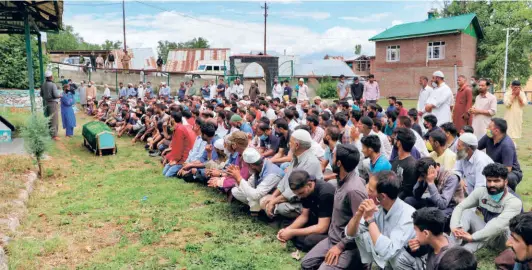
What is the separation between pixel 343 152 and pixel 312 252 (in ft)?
3.18

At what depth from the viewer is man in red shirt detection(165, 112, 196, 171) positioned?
25.0 ft

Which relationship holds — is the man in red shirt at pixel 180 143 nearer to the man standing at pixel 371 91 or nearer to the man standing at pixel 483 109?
the man standing at pixel 483 109

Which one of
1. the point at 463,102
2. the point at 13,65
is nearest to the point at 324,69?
the point at 13,65

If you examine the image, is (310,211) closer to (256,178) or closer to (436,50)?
(256,178)

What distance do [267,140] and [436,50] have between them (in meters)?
24.9

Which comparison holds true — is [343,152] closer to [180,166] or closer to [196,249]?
[196,249]

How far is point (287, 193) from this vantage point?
4574 millimetres

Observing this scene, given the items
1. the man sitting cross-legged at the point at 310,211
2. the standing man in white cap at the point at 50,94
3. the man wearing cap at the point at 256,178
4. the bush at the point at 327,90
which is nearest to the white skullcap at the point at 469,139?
the man sitting cross-legged at the point at 310,211

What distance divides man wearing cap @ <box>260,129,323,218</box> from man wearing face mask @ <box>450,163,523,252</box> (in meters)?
1.51

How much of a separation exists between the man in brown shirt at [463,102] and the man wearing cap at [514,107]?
0.94 m

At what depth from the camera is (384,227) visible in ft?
11.2

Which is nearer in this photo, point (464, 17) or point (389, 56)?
point (464, 17)

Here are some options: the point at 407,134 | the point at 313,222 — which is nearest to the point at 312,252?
the point at 313,222

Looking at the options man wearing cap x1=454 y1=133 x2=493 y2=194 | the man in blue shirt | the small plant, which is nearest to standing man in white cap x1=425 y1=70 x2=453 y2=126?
man wearing cap x1=454 y1=133 x2=493 y2=194
